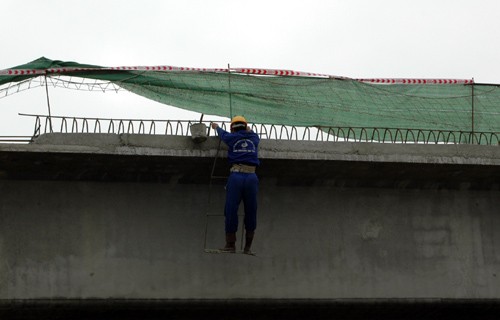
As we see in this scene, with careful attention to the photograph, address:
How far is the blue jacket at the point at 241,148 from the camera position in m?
12.1

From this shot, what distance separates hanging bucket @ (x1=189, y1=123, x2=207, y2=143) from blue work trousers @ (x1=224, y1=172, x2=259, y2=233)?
600mm

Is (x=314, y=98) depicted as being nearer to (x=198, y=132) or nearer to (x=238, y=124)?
(x=238, y=124)

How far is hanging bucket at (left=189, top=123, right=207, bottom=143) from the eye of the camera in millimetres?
12133

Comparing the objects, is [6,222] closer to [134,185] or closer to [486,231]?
[134,185]

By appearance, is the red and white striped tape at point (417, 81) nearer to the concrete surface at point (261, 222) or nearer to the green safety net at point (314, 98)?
the green safety net at point (314, 98)

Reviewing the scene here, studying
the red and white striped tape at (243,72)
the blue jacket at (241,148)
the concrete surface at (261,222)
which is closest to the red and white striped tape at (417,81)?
the red and white striped tape at (243,72)

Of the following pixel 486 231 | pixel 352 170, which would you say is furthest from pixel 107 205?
pixel 486 231

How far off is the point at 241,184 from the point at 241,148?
18.2 inches

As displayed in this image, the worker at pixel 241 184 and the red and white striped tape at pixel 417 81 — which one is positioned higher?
the red and white striped tape at pixel 417 81

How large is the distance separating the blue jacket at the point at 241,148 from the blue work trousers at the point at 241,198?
178 millimetres

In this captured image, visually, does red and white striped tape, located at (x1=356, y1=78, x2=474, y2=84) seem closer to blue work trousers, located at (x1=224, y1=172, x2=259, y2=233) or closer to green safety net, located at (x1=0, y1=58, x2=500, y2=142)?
green safety net, located at (x1=0, y1=58, x2=500, y2=142)

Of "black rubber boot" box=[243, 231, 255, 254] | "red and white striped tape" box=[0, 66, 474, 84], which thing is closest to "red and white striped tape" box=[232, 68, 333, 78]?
"red and white striped tape" box=[0, 66, 474, 84]
